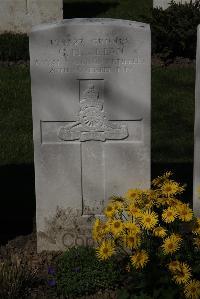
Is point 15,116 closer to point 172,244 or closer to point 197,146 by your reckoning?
point 197,146

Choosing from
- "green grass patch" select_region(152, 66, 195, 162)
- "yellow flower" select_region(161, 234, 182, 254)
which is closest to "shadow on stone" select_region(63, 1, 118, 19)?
"green grass patch" select_region(152, 66, 195, 162)

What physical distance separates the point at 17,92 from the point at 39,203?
502cm

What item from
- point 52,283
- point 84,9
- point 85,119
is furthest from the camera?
point 84,9

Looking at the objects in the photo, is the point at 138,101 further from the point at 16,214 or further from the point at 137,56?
the point at 16,214

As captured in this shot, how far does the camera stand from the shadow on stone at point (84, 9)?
17562 mm

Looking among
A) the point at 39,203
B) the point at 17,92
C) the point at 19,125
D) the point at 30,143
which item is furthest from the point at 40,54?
the point at 17,92

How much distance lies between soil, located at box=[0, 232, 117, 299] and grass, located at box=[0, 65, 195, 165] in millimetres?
1994

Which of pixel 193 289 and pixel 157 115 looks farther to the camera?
pixel 157 115

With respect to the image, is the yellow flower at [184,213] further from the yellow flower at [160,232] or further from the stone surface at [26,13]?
the stone surface at [26,13]

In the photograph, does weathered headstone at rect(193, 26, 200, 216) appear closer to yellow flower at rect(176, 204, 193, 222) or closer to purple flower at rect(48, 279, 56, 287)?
yellow flower at rect(176, 204, 193, 222)

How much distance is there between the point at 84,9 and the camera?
18547mm

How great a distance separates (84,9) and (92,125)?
13.5 metres

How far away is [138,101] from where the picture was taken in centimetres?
538

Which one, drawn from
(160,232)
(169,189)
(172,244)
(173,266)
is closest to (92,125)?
(169,189)
